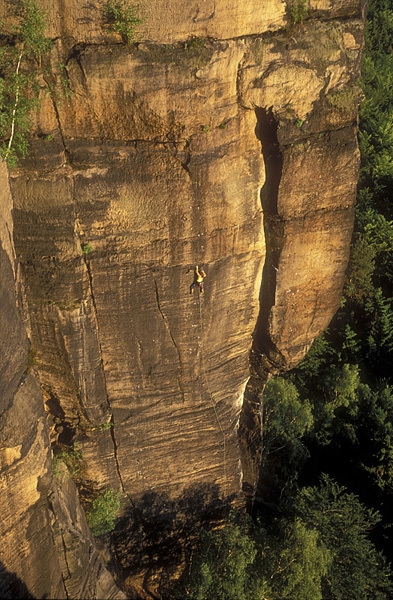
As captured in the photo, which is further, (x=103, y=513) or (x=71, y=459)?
(x=103, y=513)

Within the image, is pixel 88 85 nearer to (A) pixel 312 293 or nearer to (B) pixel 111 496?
(A) pixel 312 293

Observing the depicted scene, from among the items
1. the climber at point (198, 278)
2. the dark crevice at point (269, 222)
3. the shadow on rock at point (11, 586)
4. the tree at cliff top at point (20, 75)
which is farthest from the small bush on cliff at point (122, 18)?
the shadow on rock at point (11, 586)

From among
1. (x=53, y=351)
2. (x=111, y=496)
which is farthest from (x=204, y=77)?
(x=111, y=496)

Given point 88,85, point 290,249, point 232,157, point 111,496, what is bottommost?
point 111,496

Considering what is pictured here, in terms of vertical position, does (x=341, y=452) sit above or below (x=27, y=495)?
below

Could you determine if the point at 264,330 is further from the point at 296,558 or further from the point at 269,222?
the point at 296,558

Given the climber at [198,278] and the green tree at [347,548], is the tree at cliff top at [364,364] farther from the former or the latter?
the climber at [198,278]

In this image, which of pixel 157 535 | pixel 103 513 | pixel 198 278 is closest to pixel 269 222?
pixel 198 278
